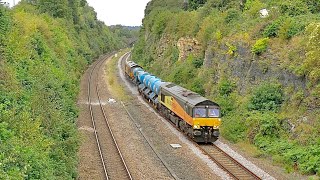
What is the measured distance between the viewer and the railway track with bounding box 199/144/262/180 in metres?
19.5

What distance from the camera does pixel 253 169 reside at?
20578 mm

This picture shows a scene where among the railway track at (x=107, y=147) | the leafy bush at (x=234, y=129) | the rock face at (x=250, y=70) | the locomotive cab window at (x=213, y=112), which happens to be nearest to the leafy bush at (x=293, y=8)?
the rock face at (x=250, y=70)

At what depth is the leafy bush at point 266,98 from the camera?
25.8 metres

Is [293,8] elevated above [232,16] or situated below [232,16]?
above

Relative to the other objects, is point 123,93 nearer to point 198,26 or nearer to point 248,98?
point 198,26

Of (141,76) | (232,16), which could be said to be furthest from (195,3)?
(232,16)

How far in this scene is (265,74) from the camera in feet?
92.5

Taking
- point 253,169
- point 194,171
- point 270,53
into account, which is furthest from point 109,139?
point 270,53

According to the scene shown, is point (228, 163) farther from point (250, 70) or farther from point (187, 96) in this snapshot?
point (250, 70)

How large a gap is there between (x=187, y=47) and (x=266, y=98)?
22.0 m

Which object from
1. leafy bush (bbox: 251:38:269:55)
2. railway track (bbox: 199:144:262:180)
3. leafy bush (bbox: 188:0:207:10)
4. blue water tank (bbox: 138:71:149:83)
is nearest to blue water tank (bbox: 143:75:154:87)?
blue water tank (bbox: 138:71:149:83)

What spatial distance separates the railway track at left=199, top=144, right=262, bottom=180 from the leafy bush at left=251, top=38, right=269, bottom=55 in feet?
25.8

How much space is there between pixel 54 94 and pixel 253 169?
12.7 meters

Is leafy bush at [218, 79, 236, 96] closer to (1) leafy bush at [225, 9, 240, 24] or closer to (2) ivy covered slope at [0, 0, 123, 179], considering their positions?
(1) leafy bush at [225, 9, 240, 24]
